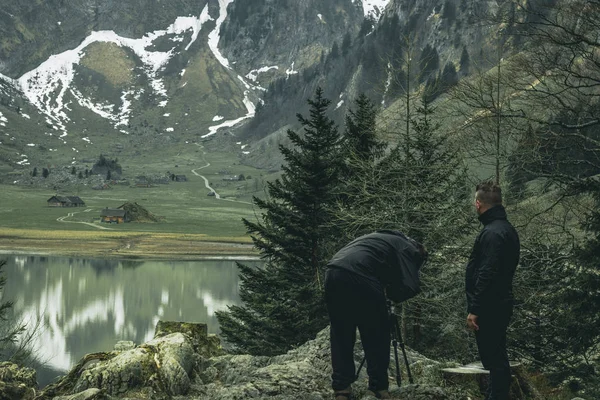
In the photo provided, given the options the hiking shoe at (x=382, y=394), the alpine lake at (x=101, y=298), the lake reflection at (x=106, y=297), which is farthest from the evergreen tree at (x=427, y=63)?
the lake reflection at (x=106, y=297)

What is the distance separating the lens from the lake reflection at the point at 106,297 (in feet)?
150

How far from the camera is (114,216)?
12594 centimetres

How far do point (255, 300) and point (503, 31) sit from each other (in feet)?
42.6

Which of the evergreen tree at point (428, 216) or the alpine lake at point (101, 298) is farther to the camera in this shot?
the alpine lake at point (101, 298)

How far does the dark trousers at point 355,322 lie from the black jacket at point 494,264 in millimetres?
1170

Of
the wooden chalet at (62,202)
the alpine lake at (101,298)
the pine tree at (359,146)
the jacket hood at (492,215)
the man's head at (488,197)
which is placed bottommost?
the alpine lake at (101,298)

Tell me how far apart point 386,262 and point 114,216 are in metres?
124

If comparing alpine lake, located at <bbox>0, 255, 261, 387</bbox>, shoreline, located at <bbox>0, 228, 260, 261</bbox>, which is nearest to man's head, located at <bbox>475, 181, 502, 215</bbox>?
alpine lake, located at <bbox>0, 255, 261, 387</bbox>

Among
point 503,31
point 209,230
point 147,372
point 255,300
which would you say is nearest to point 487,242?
point 147,372

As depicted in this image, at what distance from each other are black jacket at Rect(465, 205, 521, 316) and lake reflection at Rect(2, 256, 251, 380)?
35149 millimetres

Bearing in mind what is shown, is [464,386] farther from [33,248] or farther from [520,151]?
[33,248]

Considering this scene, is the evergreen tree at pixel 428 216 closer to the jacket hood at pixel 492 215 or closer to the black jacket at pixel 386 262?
the jacket hood at pixel 492 215

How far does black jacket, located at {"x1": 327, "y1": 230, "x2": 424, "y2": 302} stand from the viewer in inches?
296

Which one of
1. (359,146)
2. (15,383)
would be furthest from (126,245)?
(15,383)
